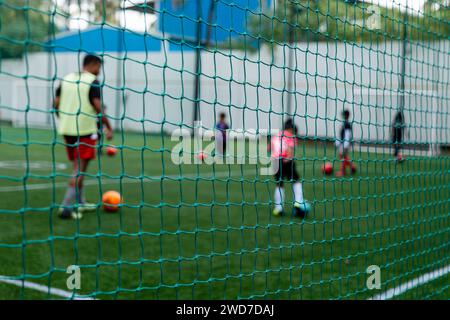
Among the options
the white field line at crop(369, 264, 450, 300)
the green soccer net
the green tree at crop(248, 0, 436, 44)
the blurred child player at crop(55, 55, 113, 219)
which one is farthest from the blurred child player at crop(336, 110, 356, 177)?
the blurred child player at crop(55, 55, 113, 219)

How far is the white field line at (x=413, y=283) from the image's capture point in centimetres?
407

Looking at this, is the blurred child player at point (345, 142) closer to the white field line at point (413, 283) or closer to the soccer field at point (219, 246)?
the soccer field at point (219, 246)

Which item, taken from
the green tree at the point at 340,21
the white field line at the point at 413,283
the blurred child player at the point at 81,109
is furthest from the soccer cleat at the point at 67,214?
the white field line at the point at 413,283

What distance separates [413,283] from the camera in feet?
14.5

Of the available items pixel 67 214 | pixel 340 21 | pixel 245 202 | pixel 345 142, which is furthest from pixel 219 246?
pixel 345 142

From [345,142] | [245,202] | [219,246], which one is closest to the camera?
[245,202]

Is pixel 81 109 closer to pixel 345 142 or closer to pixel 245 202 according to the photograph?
pixel 245 202

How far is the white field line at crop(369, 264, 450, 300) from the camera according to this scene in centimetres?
407

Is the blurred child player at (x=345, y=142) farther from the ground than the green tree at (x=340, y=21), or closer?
closer

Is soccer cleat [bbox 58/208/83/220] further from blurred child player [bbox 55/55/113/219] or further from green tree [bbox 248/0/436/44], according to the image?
green tree [bbox 248/0/436/44]

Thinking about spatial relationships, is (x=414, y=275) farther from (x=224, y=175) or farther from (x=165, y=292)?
(x=224, y=175)

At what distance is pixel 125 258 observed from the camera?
4855 mm
